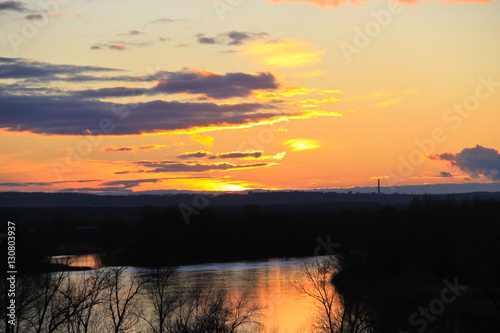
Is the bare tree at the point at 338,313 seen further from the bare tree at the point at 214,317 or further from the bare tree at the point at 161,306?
the bare tree at the point at 161,306

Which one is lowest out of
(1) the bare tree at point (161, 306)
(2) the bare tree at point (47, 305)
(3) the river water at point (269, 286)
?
(3) the river water at point (269, 286)

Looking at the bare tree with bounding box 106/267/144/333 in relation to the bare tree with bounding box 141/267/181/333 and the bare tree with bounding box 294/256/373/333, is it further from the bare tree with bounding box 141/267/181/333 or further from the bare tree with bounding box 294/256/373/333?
the bare tree with bounding box 294/256/373/333

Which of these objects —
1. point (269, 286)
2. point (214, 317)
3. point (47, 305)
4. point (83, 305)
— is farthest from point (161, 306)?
point (269, 286)

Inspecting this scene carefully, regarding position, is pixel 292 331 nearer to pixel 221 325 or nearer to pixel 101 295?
pixel 221 325

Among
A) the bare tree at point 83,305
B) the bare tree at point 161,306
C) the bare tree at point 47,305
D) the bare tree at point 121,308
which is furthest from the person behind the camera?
the bare tree at point 161,306

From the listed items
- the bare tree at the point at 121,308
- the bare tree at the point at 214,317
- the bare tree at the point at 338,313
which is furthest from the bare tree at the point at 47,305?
the bare tree at the point at 338,313

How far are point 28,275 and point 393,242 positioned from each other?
3635 cm

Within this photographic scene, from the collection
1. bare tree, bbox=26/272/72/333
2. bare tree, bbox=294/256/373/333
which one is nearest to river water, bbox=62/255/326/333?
bare tree, bbox=294/256/373/333

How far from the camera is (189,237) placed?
262ft

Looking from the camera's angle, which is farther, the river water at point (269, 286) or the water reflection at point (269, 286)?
the water reflection at point (269, 286)

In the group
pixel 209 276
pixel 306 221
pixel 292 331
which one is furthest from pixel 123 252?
pixel 292 331

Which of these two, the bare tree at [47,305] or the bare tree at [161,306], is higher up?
the bare tree at [47,305]

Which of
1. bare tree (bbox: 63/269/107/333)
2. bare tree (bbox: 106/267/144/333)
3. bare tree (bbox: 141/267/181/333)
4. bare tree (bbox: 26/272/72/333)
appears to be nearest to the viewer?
bare tree (bbox: 26/272/72/333)

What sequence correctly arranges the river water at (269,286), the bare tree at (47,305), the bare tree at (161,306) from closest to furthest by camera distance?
the bare tree at (47,305) < the bare tree at (161,306) < the river water at (269,286)
